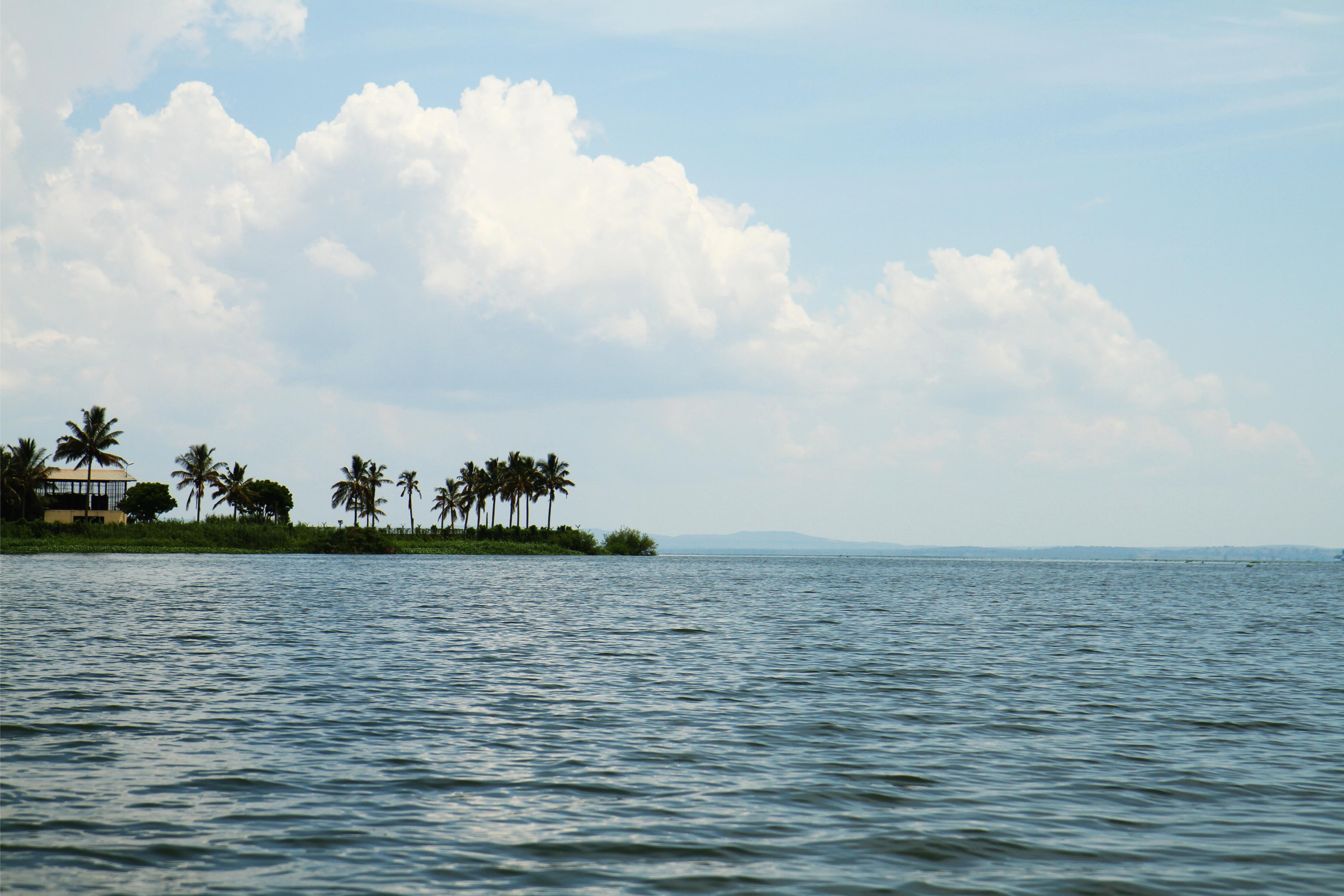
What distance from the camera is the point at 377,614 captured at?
4512cm

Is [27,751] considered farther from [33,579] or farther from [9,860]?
[33,579]

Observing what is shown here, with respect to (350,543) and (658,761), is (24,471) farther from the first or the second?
(658,761)

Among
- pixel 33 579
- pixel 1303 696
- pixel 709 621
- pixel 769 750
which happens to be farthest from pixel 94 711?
pixel 33 579

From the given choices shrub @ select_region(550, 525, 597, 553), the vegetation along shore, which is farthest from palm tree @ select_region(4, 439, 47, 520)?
shrub @ select_region(550, 525, 597, 553)

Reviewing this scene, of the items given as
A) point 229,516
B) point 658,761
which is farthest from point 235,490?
point 658,761

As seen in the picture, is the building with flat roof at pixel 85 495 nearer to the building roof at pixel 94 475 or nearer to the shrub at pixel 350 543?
the building roof at pixel 94 475

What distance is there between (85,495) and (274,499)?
88.2 feet

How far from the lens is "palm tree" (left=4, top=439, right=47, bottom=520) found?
413ft

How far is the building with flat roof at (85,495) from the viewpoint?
144250 millimetres

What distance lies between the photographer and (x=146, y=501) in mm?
158625

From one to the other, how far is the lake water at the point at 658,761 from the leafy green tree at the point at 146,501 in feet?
429

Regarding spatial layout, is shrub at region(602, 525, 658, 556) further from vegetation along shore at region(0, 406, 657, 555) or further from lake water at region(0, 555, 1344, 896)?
lake water at region(0, 555, 1344, 896)

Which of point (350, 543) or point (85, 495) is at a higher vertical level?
point (85, 495)

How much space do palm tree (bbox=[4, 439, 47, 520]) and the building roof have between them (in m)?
14.4
